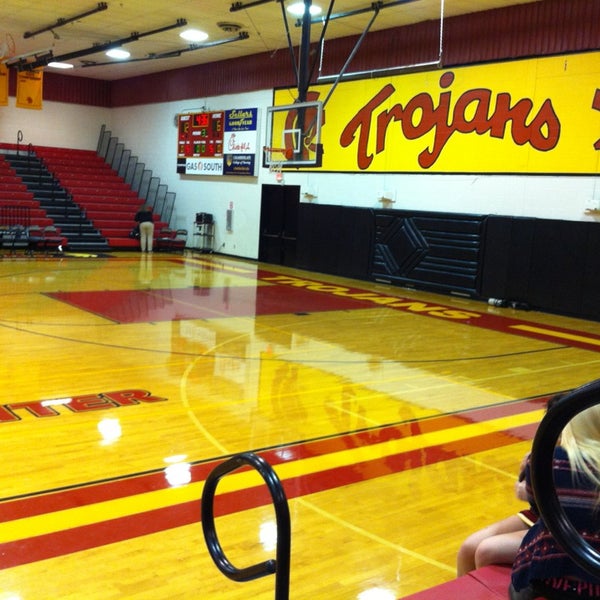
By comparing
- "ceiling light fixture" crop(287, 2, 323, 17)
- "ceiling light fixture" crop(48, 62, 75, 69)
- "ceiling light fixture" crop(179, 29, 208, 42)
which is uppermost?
"ceiling light fixture" crop(48, 62, 75, 69)

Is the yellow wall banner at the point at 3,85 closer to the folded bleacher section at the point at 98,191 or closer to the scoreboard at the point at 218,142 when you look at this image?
the folded bleacher section at the point at 98,191

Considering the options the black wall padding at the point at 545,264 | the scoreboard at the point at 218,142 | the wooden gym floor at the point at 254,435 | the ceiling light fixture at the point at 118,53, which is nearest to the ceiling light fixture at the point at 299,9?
the scoreboard at the point at 218,142

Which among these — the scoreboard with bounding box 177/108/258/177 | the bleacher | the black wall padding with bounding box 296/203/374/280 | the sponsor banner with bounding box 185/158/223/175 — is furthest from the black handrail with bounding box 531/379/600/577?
the sponsor banner with bounding box 185/158/223/175

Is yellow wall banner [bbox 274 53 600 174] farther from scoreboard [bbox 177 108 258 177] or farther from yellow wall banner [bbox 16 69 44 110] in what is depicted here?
yellow wall banner [bbox 16 69 44 110]

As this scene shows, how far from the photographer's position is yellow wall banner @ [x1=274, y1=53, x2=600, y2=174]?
11.7m

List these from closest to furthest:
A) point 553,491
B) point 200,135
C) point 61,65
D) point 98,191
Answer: point 553,491 → point 200,135 → point 61,65 → point 98,191

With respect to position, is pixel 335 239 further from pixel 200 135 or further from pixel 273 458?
pixel 273 458

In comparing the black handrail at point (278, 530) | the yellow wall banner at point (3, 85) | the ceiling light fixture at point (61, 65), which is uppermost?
the ceiling light fixture at point (61, 65)

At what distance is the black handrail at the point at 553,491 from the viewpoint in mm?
1274

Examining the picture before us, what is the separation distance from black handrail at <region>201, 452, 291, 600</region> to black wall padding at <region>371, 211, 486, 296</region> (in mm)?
11529

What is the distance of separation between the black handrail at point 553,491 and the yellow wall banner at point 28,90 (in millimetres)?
20055

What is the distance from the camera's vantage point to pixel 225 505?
3881 millimetres

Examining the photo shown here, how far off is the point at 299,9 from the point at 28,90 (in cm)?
927

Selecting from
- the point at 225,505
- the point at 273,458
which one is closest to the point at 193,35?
the point at 273,458
